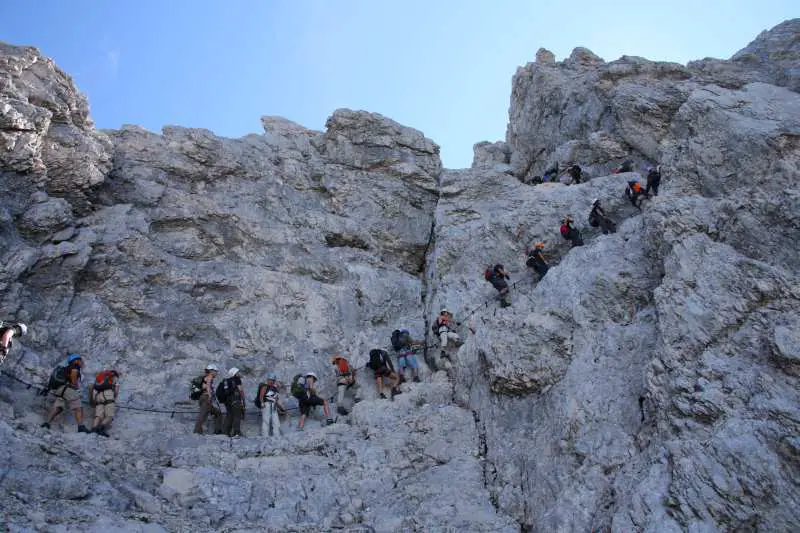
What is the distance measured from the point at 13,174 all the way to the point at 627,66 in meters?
28.6

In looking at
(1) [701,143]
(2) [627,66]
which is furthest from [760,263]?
(2) [627,66]

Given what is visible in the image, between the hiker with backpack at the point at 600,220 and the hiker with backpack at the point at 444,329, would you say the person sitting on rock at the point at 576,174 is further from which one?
the hiker with backpack at the point at 444,329

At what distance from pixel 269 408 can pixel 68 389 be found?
5.15 m

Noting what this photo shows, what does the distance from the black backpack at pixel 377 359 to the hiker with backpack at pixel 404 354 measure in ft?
2.56

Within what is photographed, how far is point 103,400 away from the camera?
52.6 ft

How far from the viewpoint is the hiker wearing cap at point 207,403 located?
16922 mm

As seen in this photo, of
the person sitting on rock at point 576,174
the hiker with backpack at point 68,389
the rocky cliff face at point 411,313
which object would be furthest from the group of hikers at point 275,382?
the person sitting on rock at point 576,174

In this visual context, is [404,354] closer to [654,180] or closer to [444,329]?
[444,329]

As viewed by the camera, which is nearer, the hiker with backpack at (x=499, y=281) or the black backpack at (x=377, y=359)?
the black backpack at (x=377, y=359)

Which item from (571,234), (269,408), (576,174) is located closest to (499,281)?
(571,234)

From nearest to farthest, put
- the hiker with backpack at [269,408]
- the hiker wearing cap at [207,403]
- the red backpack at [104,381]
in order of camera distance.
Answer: the red backpack at [104,381]
the hiker wearing cap at [207,403]
the hiker with backpack at [269,408]

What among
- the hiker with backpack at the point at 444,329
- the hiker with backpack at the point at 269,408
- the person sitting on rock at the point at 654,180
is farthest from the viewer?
the person sitting on rock at the point at 654,180

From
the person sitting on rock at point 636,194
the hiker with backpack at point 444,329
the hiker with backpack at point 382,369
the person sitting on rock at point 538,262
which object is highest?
the person sitting on rock at point 636,194

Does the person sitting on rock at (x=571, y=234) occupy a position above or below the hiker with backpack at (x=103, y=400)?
above
